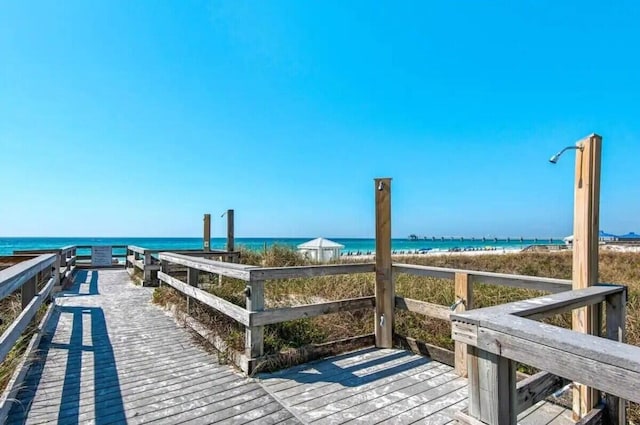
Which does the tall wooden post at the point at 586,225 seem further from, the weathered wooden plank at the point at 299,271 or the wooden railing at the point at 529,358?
the weathered wooden plank at the point at 299,271

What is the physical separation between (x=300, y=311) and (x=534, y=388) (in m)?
2.26

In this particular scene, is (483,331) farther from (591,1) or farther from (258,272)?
(591,1)

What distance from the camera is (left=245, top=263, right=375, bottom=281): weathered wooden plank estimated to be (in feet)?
10.9

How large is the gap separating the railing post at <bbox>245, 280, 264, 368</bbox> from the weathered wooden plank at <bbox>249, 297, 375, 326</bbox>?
3.1 inches

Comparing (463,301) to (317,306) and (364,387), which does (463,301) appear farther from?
(317,306)

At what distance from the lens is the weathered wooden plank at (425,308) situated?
3471 millimetres

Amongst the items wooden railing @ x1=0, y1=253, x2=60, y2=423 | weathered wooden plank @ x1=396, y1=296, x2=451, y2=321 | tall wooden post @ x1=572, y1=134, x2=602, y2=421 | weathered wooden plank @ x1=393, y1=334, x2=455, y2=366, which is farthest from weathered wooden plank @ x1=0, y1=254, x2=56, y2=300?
tall wooden post @ x1=572, y1=134, x2=602, y2=421

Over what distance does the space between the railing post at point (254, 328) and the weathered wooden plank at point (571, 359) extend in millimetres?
2414

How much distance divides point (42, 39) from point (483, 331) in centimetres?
988

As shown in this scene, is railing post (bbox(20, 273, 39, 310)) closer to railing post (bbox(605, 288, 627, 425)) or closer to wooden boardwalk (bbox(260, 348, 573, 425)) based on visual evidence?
wooden boardwalk (bbox(260, 348, 573, 425))

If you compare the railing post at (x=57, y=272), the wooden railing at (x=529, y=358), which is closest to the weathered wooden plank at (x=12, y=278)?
the wooden railing at (x=529, y=358)

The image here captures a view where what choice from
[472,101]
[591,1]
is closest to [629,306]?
[591,1]

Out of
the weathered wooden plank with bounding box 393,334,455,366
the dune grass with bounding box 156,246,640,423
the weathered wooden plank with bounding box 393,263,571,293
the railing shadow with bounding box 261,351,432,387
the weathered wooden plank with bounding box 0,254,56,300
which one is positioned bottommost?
the railing shadow with bounding box 261,351,432,387

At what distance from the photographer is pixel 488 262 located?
15.7 metres
